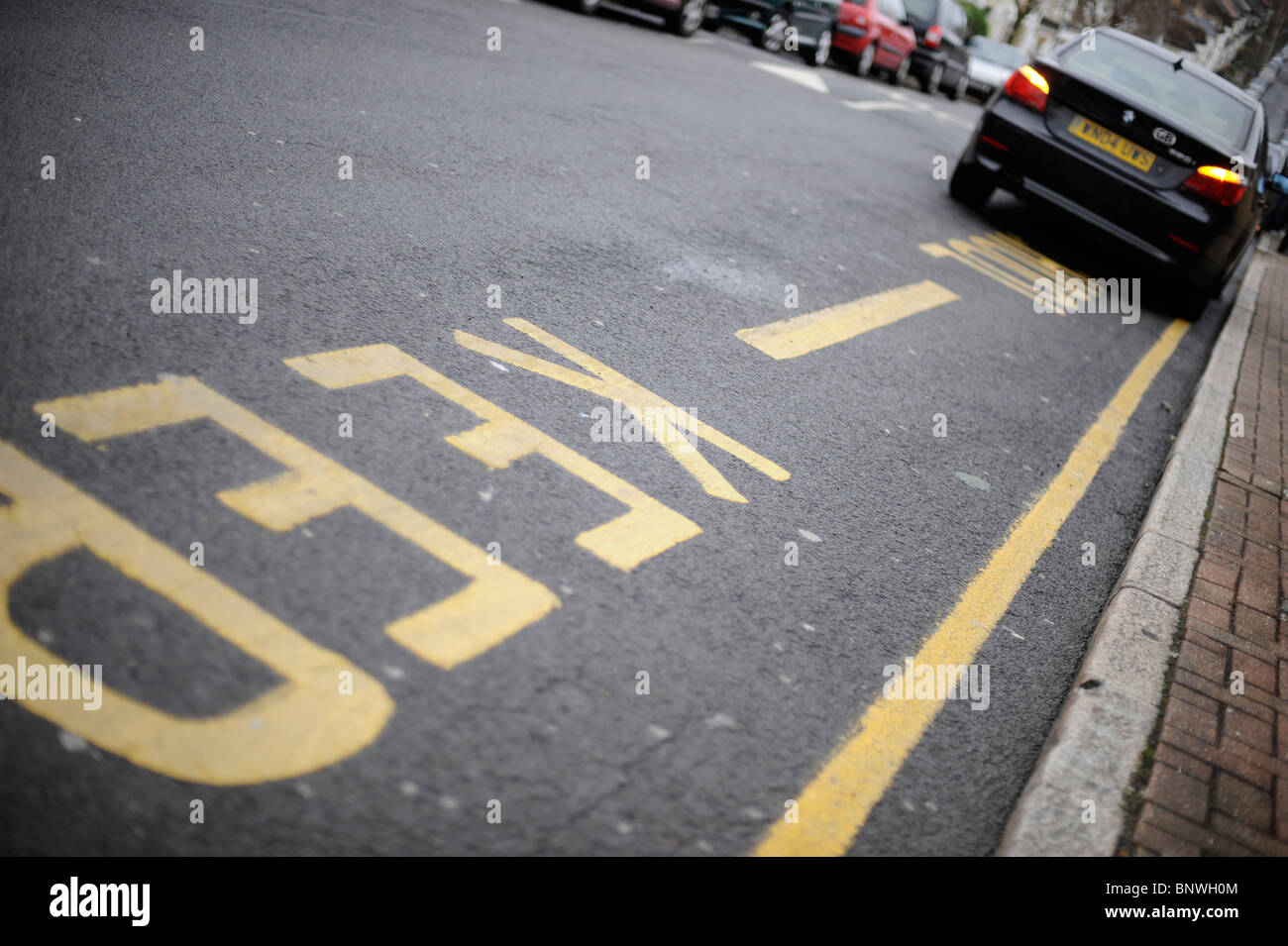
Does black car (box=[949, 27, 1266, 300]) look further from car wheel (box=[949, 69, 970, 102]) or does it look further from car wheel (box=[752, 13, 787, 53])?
car wheel (box=[949, 69, 970, 102])

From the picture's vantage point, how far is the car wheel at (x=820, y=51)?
53.7ft

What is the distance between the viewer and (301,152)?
519 cm

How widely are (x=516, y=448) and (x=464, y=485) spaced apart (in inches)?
13.3

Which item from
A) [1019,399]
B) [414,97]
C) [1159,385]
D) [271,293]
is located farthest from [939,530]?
[414,97]

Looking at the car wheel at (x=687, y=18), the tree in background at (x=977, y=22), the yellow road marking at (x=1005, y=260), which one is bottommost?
the yellow road marking at (x=1005, y=260)

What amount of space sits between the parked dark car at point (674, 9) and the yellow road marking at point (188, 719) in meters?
11.8

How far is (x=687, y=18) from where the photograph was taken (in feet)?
45.2

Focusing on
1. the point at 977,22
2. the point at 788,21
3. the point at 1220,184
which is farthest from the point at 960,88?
the point at 1220,184

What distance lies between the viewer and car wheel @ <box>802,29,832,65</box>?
53.7ft

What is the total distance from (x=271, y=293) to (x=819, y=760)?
8.82ft

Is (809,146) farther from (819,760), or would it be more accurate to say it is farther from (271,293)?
(819,760)

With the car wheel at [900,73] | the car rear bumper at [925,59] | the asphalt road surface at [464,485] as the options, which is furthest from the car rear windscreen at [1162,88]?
the car rear bumper at [925,59]

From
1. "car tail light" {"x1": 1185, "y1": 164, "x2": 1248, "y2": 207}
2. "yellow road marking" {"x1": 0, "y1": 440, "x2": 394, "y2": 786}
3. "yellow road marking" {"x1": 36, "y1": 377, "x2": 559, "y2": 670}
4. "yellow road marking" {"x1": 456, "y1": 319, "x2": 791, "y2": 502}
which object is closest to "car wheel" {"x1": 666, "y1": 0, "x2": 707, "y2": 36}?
"car tail light" {"x1": 1185, "y1": 164, "x2": 1248, "y2": 207}

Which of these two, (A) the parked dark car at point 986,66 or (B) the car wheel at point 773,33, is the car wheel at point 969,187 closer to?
(B) the car wheel at point 773,33
